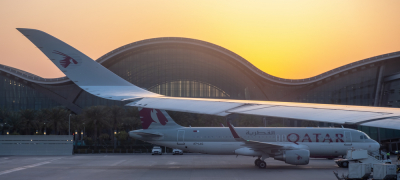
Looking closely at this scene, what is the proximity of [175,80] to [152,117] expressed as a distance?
206 feet

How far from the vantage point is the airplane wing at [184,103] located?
653cm

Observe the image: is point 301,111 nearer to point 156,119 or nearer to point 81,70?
point 81,70

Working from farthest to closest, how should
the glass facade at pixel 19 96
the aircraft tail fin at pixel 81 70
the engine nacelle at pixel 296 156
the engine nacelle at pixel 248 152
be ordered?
the glass facade at pixel 19 96 → the engine nacelle at pixel 248 152 → the engine nacelle at pixel 296 156 → the aircraft tail fin at pixel 81 70

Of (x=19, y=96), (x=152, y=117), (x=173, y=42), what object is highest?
(x=173, y=42)

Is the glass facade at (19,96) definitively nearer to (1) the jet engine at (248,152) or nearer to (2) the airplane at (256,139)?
(2) the airplane at (256,139)

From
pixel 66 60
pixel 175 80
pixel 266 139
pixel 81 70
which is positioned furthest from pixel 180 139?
pixel 175 80

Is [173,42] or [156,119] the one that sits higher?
[173,42]

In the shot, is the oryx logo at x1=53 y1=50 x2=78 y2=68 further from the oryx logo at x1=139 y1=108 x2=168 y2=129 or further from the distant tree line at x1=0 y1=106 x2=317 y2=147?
the distant tree line at x1=0 y1=106 x2=317 y2=147

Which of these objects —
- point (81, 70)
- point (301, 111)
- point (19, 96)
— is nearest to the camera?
point (301, 111)

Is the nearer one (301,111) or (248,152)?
(301,111)

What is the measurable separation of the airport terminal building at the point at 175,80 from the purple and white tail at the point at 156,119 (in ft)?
199

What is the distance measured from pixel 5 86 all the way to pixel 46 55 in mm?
100389

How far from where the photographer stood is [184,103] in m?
8.90

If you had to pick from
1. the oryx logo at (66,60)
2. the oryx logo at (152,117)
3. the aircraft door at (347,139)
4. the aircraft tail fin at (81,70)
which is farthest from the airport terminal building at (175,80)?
the oryx logo at (66,60)
